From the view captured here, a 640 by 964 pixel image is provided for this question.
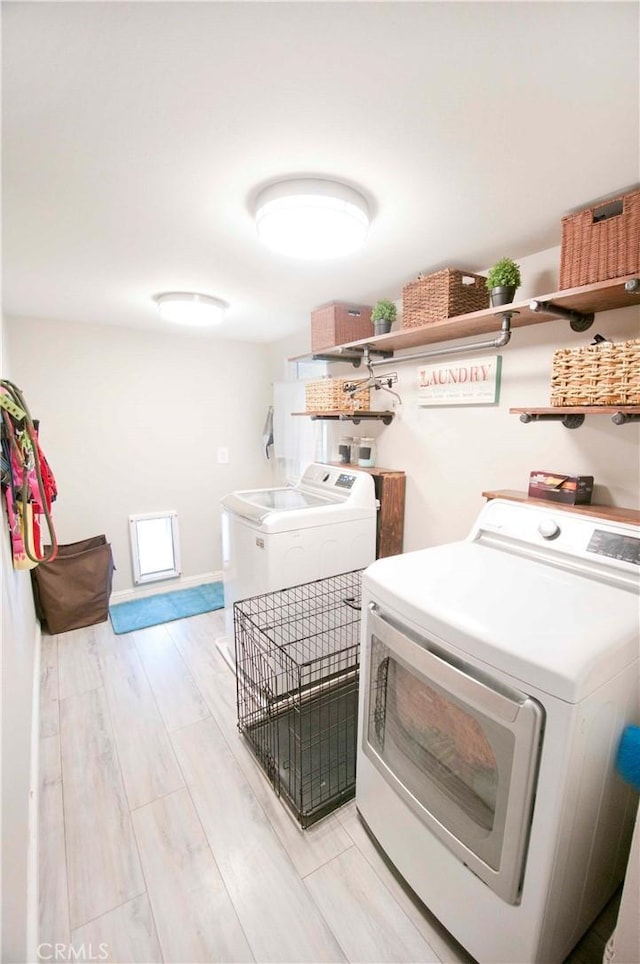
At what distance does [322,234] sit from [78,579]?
2879 mm

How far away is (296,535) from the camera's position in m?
2.12

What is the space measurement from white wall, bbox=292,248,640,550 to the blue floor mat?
1.91 m

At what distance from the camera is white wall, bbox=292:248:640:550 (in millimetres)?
1494

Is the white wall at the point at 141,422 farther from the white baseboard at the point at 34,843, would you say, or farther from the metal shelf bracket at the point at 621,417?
the metal shelf bracket at the point at 621,417

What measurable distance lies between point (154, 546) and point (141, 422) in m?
A: 1.12

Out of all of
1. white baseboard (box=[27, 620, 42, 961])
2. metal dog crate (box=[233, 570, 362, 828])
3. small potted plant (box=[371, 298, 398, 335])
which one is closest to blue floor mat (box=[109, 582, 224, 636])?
white baseboard (box=[27, 620, 42, 961])

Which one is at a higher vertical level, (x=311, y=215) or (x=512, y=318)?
(x=311, y=215)

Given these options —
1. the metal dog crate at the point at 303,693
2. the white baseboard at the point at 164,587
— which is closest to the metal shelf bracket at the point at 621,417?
the metal dog crate at the point at 303,693

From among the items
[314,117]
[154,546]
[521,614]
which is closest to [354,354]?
[314,117]

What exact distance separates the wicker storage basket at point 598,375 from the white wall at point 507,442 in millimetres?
268

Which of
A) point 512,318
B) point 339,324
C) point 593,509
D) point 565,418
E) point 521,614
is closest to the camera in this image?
point 521,614

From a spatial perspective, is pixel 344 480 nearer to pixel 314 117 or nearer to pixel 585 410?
pixel 585 410

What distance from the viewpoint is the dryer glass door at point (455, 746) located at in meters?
0.89

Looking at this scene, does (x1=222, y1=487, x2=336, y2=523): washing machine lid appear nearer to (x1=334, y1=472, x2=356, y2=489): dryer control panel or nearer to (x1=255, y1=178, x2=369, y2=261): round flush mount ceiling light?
(x1=334, y1=472, x2=356, y2=489): dryer control panel
